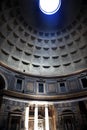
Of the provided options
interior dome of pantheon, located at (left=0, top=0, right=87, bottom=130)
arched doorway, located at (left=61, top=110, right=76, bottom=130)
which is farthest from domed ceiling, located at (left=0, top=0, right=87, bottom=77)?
arched doorway, located at (left=61, top=110, right=76, bottom=130)

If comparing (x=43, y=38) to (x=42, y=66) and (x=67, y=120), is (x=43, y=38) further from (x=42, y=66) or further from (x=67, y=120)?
(x=67, y=120)

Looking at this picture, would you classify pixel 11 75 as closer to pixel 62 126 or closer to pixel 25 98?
pixel 25 98

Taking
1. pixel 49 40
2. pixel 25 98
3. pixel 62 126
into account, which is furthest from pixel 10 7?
pixel 62 126

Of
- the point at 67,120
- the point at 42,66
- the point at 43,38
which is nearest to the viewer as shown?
the point at 67,120

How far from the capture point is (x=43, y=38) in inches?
995

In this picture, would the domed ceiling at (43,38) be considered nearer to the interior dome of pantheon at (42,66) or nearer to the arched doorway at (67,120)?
the interior dome of pantheon at (42,66)

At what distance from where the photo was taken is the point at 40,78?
21.2 metres

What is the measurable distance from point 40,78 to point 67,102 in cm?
577

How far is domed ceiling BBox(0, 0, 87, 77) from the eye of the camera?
2094 centimetres

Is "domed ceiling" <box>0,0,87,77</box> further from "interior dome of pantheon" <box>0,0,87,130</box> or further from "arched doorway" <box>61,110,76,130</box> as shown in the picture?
"arched doorway" <box>61,110,76,130</box>

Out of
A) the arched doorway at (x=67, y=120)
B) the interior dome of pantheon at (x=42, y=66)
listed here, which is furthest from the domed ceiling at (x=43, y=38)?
the arched doorway at (x=67, y=120)

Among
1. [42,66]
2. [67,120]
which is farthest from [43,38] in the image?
[67,120]

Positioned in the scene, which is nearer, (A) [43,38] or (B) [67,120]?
(B) [67,120]

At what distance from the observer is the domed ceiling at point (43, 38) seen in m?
20.9
